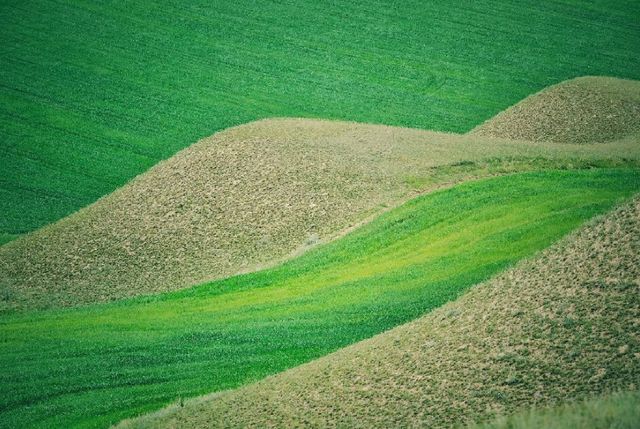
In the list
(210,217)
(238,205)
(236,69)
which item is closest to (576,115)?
(238,205)

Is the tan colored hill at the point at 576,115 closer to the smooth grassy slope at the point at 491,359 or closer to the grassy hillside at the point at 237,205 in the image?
the grassy hillside at the point at 237,205

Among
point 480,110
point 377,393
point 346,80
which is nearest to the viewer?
point 377,393

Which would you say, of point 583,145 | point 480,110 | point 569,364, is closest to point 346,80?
point 480,110

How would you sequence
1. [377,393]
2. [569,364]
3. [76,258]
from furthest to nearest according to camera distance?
[76,258] < [377,393] < [569,364]

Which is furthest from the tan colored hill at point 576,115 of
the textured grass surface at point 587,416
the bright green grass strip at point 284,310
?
the textured grass surface at point 587,416

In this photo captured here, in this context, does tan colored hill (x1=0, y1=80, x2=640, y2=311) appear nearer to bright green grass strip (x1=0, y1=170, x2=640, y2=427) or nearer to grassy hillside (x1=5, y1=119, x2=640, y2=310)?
grassy hillside (x1=5, y1=119, x2=640, y2=310)

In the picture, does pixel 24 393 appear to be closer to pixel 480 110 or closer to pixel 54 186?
pixel 54 186
